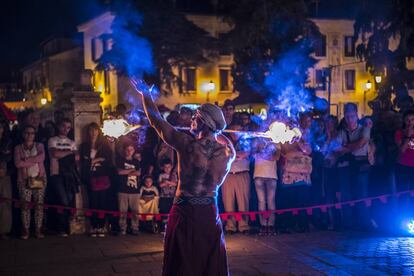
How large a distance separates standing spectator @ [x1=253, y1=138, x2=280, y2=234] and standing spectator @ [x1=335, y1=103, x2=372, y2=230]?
1.22 metres

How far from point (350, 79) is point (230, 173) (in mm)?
37138

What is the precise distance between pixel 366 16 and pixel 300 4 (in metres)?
8.93

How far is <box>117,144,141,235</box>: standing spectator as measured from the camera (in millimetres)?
9477

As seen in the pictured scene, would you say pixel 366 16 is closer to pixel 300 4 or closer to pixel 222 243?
pixel 300 4

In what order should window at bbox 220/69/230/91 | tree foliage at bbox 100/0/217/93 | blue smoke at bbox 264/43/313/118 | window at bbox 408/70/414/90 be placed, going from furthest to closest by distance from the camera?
window at bbox 220/69/230/91 → blue smoke at bbox 264/43/313/118 → tree foliage at bbox 100/0/217/93 → window at bbox 408/70/414/90

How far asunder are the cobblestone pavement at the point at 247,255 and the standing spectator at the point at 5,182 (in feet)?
1.14

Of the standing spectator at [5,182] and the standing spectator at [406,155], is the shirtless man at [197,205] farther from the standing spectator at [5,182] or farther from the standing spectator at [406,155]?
the standing spectator at [406,155]

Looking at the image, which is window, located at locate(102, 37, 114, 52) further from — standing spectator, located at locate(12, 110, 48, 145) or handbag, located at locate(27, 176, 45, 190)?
handbag, located at locate(27, 176, 45, 190)

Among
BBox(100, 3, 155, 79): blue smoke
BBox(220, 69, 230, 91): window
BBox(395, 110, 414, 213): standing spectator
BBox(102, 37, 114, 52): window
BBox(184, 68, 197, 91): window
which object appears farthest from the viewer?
BBox(220, 69, 230, 91): window

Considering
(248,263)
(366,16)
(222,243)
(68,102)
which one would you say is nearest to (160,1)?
(366,16)

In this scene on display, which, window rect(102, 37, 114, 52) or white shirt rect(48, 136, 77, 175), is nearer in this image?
white shirt rect(48, 136, 77, 175)

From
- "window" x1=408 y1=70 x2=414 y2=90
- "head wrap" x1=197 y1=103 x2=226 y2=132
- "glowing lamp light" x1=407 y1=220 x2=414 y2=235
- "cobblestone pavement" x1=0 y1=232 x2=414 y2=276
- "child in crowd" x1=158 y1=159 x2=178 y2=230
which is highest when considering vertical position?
"window" x1=408 y1=70 x2=414 y2=90

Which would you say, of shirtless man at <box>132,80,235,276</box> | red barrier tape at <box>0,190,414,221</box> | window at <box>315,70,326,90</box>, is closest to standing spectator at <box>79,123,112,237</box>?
red barrier tape at <box>0,190,414,221</box>

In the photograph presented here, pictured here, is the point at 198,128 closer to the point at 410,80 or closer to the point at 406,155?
the point at 406,155
